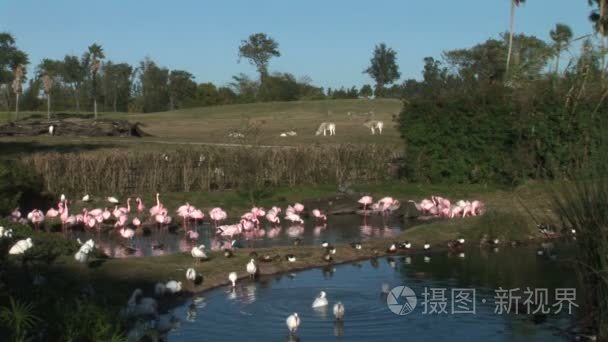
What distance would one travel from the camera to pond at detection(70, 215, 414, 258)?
18.5 m

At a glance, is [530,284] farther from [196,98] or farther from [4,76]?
[196,98]

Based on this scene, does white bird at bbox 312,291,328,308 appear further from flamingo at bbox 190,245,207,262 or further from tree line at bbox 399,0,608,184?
tree line at bbox 399,0,608,184

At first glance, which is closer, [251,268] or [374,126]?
[251,268]

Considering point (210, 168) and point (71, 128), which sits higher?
point (71, 128)

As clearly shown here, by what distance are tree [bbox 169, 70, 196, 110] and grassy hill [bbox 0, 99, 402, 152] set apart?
24803 millimetres

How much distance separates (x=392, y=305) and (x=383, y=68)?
114709mm

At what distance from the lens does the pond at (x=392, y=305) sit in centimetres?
1090

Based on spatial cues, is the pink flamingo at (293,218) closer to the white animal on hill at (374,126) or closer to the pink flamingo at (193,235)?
the pink flamingo at (193,235)

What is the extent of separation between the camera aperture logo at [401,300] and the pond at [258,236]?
559 centimetres

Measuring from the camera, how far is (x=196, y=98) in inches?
4454

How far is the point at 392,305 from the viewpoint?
12.3 m

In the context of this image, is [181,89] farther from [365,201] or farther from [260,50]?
[365,201]

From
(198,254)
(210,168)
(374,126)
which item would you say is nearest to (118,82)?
(374,126)

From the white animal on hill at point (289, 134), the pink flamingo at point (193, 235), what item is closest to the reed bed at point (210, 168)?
the pink flamingo at point (193, 235)
